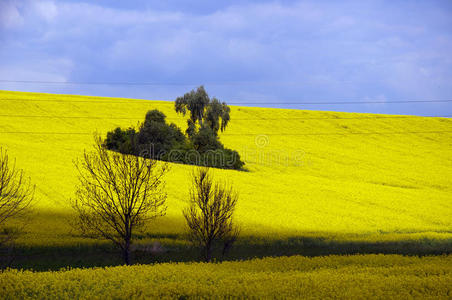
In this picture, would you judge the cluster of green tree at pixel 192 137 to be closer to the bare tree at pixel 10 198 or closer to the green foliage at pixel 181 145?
the green foliage at pixel 181 145

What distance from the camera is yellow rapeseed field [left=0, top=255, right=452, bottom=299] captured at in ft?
36.9

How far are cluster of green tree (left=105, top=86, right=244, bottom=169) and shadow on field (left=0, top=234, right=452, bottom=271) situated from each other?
80.4ft

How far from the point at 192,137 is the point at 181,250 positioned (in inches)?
1315

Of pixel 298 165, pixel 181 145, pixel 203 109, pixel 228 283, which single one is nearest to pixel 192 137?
pixel 181 145

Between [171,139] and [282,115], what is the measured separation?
34.8 metres

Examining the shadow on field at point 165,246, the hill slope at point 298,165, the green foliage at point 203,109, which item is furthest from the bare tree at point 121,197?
the green foliage at point 203,109

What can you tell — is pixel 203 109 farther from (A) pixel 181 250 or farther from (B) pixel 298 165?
(A) pixel 181 250

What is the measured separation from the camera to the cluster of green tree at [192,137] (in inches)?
1943

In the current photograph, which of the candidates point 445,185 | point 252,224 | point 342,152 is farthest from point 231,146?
point 252,224

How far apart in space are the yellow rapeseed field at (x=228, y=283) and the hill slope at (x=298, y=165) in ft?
29.9

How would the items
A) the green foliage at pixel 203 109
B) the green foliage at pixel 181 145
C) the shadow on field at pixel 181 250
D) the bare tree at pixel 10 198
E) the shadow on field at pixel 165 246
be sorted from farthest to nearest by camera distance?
1. the green foliage at pixel 203 109
2. the green foliage at pixel 181 145
3. the shadow on field at pixel 165 246
4. the shadow on field at pixel 181 250
5. the bare tree at pixel 10 198

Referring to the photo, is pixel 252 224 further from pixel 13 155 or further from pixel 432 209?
pixel 13 155

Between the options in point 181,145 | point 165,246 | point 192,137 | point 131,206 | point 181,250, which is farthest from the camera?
point 192,137

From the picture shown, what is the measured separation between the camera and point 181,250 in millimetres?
21031
